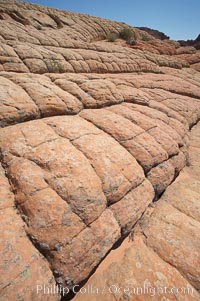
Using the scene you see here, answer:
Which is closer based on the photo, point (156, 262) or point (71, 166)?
point (156, 262)

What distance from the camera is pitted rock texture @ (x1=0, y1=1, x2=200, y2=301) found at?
6.85ft

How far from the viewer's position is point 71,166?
2.81 meters

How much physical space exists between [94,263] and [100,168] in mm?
1363

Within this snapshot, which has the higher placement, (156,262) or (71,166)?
(71,166)

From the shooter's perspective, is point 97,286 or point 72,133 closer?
point 97,286

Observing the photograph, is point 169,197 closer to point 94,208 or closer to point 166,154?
point 166,154

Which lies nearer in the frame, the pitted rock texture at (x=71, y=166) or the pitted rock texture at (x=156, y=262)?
the pitted rock texture at (x=71, y=166)

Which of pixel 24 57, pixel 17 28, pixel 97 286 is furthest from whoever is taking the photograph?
pixel 17 28

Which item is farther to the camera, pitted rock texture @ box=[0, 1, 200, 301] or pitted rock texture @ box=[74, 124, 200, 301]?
pitted rock texture @ box=[74, 124, 200, 301]

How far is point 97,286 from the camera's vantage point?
223cm

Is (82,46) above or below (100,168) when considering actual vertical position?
above

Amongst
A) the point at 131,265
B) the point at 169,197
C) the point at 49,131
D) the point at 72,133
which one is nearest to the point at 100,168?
the point at 72,133

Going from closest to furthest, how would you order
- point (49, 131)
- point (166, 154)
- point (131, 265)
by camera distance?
point (131, 265)
point (49, 131)
point (166, 154)

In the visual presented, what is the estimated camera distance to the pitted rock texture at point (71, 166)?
82.2 inches
